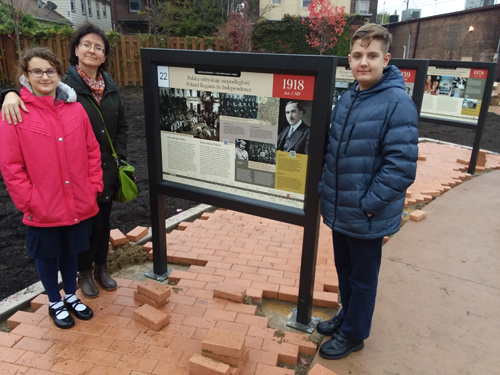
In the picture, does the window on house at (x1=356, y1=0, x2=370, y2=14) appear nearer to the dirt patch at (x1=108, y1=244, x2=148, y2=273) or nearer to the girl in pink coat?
the dirt patch at (x1=108, y1=244, x2=148, y2=273)

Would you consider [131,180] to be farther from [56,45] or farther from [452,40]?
[452,40]

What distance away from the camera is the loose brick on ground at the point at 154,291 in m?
3.13

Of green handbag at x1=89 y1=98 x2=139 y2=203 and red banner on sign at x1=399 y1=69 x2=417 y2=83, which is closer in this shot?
green handbag at x1=89 y1=98 x2=139 y2=203

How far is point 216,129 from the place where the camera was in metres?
3.10

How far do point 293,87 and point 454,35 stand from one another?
28.5 m

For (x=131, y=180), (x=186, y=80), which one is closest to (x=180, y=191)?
(x=131, y=180)

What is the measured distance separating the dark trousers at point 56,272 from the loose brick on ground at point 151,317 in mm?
593

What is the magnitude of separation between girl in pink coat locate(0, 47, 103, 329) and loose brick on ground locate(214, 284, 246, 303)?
1.15 m

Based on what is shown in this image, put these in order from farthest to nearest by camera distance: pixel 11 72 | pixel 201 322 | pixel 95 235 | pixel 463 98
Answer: pixel 11 72 → pixel 463 98 → pixel 95 235 → pixel 201 322

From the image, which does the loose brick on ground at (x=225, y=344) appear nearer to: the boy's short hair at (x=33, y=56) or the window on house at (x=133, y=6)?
the boy's short hair at (x=33, y=56)

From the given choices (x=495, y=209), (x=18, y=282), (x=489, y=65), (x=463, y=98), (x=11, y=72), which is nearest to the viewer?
(x=18, y=282)

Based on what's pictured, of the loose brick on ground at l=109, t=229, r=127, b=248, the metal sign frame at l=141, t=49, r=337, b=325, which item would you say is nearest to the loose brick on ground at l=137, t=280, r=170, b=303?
Result: the metal sign frame at l=141, t=49, r=337, b=325

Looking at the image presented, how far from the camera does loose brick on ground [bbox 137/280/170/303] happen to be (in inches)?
123

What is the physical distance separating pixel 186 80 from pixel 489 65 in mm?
5963
